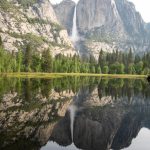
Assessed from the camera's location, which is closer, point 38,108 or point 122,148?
point 122,148

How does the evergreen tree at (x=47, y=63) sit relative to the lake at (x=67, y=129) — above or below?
above

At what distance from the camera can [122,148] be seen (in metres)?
23.1

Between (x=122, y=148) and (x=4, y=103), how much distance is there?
75.3 ft

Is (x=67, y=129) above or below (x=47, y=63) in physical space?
below

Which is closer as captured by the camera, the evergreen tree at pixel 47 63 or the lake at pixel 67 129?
the lake at pixel 67 129

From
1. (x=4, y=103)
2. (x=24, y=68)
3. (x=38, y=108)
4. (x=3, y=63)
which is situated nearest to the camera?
(x=38, y=108)

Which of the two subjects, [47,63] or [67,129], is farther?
[47,63]

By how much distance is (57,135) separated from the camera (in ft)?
87.2

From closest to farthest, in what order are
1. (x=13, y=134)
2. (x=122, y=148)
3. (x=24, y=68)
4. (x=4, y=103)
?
(x=122, y=148) → (x=13, y=134) → (x=4, y=103) → (x=24, y=68)

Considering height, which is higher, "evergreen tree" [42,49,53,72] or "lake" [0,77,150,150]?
"evergreen tree" [42,49,53,72]

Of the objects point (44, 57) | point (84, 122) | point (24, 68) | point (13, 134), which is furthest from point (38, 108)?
point (44, 57)

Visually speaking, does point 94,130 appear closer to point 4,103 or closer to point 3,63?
point 4,103

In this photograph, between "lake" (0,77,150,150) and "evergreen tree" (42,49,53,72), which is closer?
"lake" (0,77,150,150)

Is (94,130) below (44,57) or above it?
below
